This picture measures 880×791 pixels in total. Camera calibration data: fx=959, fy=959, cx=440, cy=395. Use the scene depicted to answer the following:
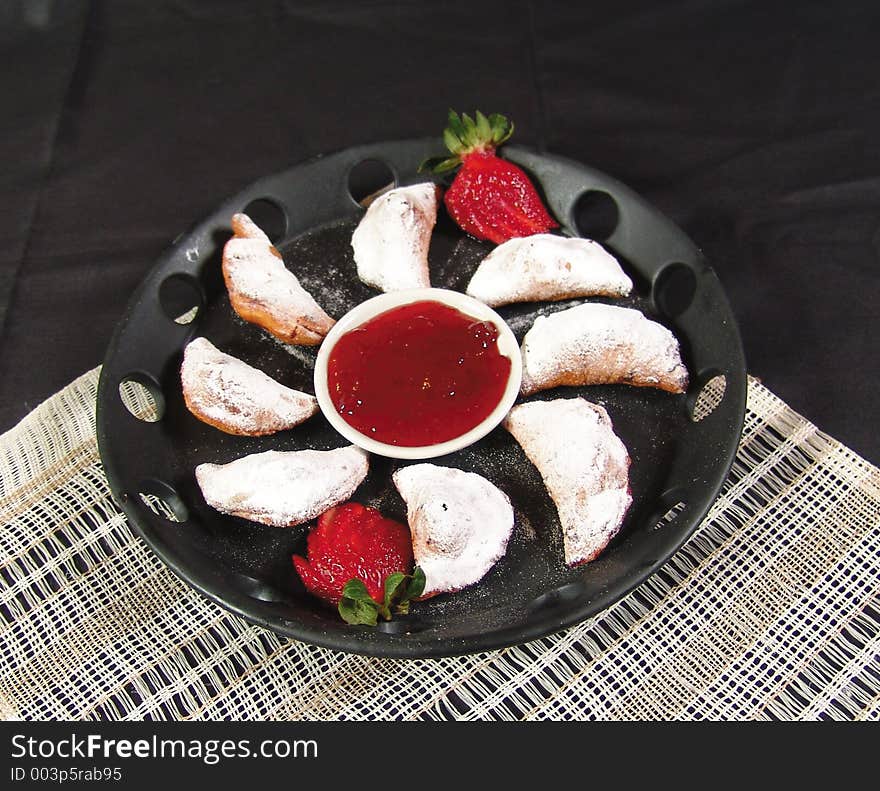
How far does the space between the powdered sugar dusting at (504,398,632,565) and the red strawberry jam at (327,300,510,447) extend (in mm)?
119

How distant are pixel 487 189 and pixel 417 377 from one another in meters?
0.59

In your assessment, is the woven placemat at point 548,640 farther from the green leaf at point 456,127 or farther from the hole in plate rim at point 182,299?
the green leaf at point 456,127

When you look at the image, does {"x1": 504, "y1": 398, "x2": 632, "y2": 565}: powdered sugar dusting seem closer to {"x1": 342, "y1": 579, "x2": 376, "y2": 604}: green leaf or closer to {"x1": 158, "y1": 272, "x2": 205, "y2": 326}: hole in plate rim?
{"x1": 342, "y1": 579, "x2": 376, "y2": 604}: green leaf

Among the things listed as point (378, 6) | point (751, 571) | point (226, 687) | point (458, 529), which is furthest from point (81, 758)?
point (378, 6)

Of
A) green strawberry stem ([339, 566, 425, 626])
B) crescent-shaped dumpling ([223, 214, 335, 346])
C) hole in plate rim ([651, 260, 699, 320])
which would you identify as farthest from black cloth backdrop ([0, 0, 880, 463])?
green strawberry stem ([339, 566, 425, 626])

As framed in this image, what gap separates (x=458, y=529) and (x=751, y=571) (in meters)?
0.62

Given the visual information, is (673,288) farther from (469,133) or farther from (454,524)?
(454,524)

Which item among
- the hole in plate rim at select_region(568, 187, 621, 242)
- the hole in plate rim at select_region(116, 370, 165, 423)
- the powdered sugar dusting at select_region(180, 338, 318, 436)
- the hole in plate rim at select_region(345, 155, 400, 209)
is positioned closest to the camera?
the powdered sugar dusting at select_region(180, 338, 318, 436)

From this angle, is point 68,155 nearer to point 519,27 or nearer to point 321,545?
point 519,27

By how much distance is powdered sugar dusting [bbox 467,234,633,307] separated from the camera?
2127mm

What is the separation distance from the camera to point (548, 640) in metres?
1.84

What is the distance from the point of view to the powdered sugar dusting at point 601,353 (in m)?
2.00

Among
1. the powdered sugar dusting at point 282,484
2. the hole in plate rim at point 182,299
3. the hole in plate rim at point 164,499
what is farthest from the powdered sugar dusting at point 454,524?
the hole in plate rim at point 182,299

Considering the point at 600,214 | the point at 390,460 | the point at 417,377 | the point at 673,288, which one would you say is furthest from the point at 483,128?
the point at 390,460
